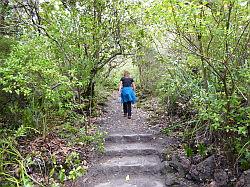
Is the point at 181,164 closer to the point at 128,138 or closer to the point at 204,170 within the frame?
the point at 204,170

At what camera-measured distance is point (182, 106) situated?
6906mm

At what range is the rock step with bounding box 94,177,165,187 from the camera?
510cm

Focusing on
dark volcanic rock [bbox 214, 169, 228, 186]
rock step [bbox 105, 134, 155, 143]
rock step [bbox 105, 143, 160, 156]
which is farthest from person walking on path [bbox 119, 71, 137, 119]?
dark volcanic rock [bbox 214, 169, 228, 186]

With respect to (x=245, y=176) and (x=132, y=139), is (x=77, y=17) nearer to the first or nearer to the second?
(x=132, y=139)

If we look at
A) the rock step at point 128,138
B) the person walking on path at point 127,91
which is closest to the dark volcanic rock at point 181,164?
the rock step at point 128,138

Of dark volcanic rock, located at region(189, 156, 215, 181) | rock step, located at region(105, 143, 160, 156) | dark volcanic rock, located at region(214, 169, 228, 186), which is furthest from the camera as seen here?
rock step, located at region(105, 143, 160, 156)

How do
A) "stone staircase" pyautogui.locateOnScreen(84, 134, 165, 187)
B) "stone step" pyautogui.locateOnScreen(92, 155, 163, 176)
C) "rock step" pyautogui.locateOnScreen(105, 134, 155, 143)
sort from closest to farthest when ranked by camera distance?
1. "stone staircase" pyautogui.locateOnScreen(84, 134, 165, 187)
2. "stone step" pyautogui.locateOnScreen(92, 155, 163, 176)
3. "rock step" pyautogui.locateOnScreen(105, 134, 155, 143)

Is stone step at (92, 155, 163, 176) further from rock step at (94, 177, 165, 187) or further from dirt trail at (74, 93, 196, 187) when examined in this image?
rock step at (94, 177, 165, 187)

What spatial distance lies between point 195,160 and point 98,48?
3963 mm

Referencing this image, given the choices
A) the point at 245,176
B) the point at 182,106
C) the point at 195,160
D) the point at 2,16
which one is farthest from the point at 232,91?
the point at 2,16

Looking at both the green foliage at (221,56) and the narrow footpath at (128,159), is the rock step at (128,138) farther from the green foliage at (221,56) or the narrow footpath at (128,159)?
the green foliage at (221,56)

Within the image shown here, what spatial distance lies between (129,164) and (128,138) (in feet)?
3.74

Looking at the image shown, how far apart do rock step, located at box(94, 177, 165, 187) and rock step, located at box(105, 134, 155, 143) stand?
1.54m

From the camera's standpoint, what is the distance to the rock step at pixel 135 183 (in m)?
5.10
